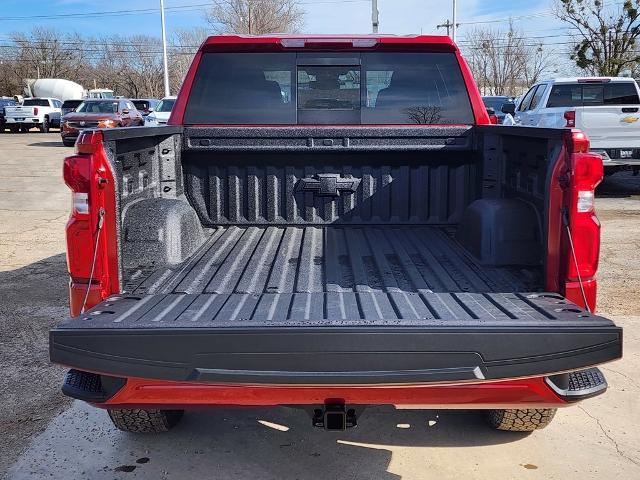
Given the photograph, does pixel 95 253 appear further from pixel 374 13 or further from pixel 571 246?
pixel 374 13

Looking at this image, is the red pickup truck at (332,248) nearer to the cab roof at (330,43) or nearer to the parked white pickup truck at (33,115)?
the cab roof at (330,43)

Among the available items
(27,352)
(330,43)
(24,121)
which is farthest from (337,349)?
(24,121)

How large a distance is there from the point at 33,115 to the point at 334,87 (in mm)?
35516

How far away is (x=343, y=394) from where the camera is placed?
258cm

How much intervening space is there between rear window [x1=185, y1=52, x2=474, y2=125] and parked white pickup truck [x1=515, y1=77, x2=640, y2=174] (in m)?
8.04

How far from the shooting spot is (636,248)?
842 centimetres

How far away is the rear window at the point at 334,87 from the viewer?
4355 millimetres

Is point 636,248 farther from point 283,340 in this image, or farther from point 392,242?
point 283,340

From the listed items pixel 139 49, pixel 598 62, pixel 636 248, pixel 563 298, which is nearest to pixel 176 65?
pixel 139 49

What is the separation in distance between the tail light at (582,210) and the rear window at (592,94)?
37.4 ft

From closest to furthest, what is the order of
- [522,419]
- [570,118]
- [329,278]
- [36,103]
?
[329,278]
[522,419]
[570,118]
[36,103]

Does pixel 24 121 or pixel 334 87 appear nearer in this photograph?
pixel 334 87

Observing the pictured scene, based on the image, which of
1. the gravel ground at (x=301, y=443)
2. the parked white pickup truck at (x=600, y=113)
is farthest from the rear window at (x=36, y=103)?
the gravel ground at (x=301, y=443)

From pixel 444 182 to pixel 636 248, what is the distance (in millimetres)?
5187
